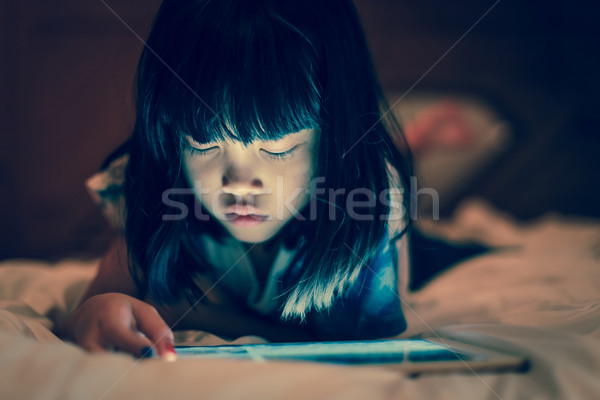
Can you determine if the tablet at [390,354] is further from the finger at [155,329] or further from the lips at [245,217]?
the lips at [245,217]

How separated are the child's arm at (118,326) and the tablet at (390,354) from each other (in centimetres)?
3

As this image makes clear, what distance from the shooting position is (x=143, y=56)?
0.53 metres

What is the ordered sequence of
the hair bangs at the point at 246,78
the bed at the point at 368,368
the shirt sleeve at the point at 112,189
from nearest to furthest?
the bed at the point at 368,368, the hair bangs at the point at 246,78, the shirt sleeve at the point at 112,189

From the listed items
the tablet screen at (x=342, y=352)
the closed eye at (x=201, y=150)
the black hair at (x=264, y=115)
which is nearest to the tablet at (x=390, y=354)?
the tablet screen at (x=342, y=352)

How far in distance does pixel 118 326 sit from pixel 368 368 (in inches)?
9.4

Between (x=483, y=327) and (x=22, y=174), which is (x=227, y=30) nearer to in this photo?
(x=483, y=327)

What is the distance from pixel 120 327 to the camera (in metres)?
0.41

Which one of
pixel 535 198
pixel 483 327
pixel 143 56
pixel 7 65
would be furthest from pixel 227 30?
pixel 535 198

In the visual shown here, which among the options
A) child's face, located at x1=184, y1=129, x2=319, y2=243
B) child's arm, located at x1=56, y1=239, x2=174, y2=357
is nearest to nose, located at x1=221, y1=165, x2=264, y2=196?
child's face, located at x1=184, y1=129, x2=319, y2=243

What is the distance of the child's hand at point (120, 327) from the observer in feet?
1.30

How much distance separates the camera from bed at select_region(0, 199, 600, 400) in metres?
0.31

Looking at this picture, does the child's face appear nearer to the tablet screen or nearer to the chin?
the chin

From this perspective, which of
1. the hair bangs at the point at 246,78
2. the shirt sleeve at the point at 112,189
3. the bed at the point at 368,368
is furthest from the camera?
the shirt sleeve at the point at 112,189

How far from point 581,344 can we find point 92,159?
76 centimetres
